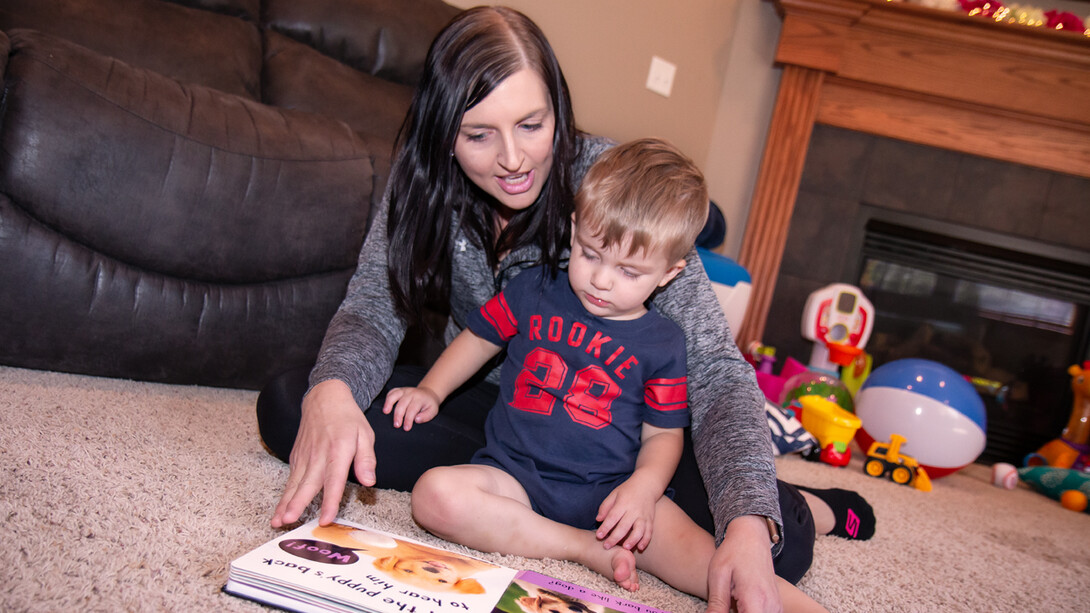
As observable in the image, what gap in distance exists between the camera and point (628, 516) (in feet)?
2.59

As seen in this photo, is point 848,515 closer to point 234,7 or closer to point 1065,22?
point 234,7

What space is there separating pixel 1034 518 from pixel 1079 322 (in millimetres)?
1272

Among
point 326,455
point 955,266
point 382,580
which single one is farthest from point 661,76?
point 382,580

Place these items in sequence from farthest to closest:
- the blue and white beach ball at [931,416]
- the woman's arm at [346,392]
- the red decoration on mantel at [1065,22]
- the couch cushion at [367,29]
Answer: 1. the red decoration on mantel at [1065,22]
2. the blue and white beach ball at [931,416]
3. the couch cushion at [367,29]
4. the woman's arm at [346,392]

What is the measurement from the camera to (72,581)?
62 centimetres

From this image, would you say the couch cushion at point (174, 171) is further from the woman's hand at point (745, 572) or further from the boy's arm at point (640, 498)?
the woman's hand at point (745, 572)

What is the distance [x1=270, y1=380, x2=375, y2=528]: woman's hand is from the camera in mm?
691

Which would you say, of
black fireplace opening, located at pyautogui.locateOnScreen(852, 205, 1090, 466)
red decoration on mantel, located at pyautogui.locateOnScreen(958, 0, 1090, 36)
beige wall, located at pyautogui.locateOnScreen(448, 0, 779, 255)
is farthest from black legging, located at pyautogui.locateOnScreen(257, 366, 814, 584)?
red decoration on mantel, located at pyautogui.locateOnScreen(958, 0, 1090, 36)

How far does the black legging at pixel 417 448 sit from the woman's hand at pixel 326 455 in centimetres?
12

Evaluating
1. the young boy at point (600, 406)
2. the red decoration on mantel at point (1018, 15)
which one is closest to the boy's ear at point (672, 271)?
the young boy at point (600, 406)

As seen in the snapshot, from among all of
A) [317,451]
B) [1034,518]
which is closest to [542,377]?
[317,451]

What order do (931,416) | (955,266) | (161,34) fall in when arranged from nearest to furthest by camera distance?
(161,34) < (931,416) < (955,266)

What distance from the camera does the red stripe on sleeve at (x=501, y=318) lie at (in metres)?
0.98

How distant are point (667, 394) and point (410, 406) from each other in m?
0.33
